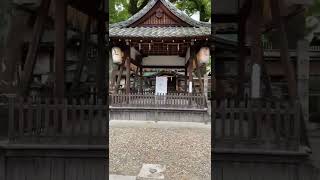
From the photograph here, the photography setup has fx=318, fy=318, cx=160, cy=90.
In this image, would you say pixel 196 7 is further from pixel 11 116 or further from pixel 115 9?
pixel 11 116

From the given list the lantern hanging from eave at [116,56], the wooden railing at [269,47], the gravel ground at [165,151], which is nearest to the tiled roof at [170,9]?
the lantern hanging from eave at [116,56]

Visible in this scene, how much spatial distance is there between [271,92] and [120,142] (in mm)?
5484

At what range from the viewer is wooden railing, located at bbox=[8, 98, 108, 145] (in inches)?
62.4

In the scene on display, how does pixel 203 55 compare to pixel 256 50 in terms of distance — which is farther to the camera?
pixel 203 55

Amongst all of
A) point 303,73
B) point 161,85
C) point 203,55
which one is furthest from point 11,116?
point 161,85

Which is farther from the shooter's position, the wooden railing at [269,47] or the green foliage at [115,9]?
the green foliage at [115,9]

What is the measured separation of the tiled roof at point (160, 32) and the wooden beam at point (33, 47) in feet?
26.7

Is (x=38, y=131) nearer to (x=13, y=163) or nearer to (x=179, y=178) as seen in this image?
(x=13, y=163)

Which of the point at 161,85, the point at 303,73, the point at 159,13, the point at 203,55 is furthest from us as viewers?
the point at 159,13

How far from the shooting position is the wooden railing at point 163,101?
33.4 ft

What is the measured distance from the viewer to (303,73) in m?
1.44

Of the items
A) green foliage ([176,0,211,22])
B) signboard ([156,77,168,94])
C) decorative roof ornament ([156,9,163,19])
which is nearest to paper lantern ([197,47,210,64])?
green foliage ([176,0,211,22])

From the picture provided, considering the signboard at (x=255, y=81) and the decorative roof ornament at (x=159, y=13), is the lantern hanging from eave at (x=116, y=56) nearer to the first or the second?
the decorative roof ornament at (x=159, y=13)

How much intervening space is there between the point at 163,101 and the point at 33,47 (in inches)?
347
